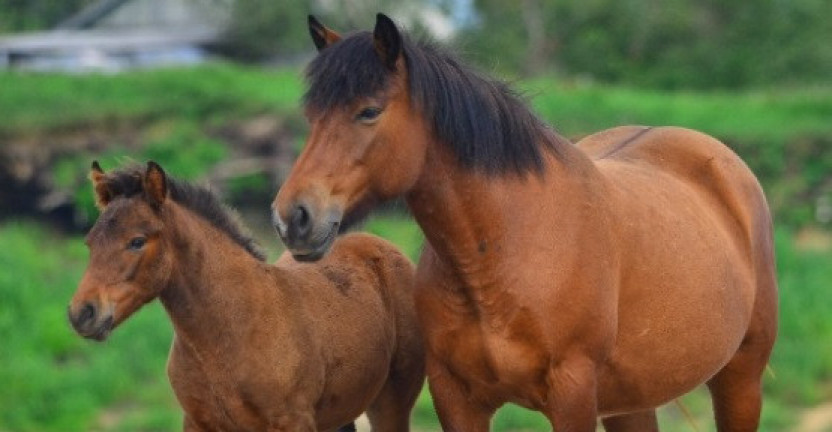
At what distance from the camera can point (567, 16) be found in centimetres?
3469

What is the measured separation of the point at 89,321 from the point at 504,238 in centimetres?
139

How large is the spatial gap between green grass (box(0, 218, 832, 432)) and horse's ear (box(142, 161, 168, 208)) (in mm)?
7100

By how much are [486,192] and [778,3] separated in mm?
30925

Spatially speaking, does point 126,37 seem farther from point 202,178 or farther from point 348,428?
point 348,428

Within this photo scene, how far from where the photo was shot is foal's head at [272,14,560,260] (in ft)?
15.2

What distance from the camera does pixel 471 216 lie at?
5.04m

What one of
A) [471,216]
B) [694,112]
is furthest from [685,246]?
[694,112]

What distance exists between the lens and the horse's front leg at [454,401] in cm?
521

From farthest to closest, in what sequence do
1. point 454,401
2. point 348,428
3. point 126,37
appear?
point 126,37, point 348,428, point 454,401

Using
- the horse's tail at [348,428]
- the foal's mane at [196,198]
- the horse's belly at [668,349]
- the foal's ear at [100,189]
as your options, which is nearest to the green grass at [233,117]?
the horse's tail at [348,428]

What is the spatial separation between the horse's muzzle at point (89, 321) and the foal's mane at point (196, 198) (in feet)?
1.45

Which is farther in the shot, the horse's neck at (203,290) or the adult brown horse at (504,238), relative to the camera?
the horse's neck at (203,290)

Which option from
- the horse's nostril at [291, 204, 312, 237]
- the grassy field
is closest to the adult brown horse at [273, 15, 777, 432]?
the horse's nostril at [291, 204, 312, 237]

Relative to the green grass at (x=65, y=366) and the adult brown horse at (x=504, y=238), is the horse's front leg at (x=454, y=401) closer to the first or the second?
the adult brown horse at (x=504, y=238)
